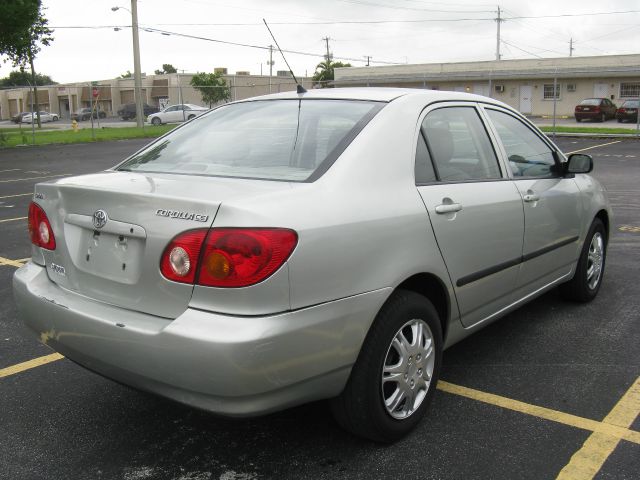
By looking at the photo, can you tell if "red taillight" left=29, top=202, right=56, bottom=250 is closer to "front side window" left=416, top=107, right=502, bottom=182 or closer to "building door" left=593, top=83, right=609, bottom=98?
"front side window" left=416, top=107, right=502, bottom=182

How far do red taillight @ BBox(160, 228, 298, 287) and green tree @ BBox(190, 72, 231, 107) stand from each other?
4090 centimetres

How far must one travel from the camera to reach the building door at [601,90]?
147 feet

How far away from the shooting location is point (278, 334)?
233 centimetres

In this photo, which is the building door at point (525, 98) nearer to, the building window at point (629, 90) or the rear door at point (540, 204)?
the building window at point (629, 90)

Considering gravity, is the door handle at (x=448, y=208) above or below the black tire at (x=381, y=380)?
above

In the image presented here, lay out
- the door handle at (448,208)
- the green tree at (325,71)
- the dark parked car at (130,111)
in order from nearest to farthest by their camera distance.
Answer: the door handle at (448,208), the dark parked car at (130,111), the green tree at (325,71)

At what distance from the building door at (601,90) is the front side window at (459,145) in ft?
151

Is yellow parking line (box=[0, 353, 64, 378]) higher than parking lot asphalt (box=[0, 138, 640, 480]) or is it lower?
higher

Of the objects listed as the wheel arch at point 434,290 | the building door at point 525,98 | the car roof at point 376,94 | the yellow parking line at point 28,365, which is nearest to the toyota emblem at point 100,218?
the wheel arch at point 434,290

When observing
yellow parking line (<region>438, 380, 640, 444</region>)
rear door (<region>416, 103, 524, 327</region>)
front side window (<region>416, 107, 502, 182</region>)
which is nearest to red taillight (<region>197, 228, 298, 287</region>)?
rear door (<region>416, 103, 524, 327</region>)

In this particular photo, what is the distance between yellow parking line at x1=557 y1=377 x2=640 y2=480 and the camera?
2.72 meters

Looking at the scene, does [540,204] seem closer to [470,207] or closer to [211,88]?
[470,207]

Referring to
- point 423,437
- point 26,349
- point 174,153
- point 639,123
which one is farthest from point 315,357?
point 639,123

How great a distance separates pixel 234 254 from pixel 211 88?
144ft
